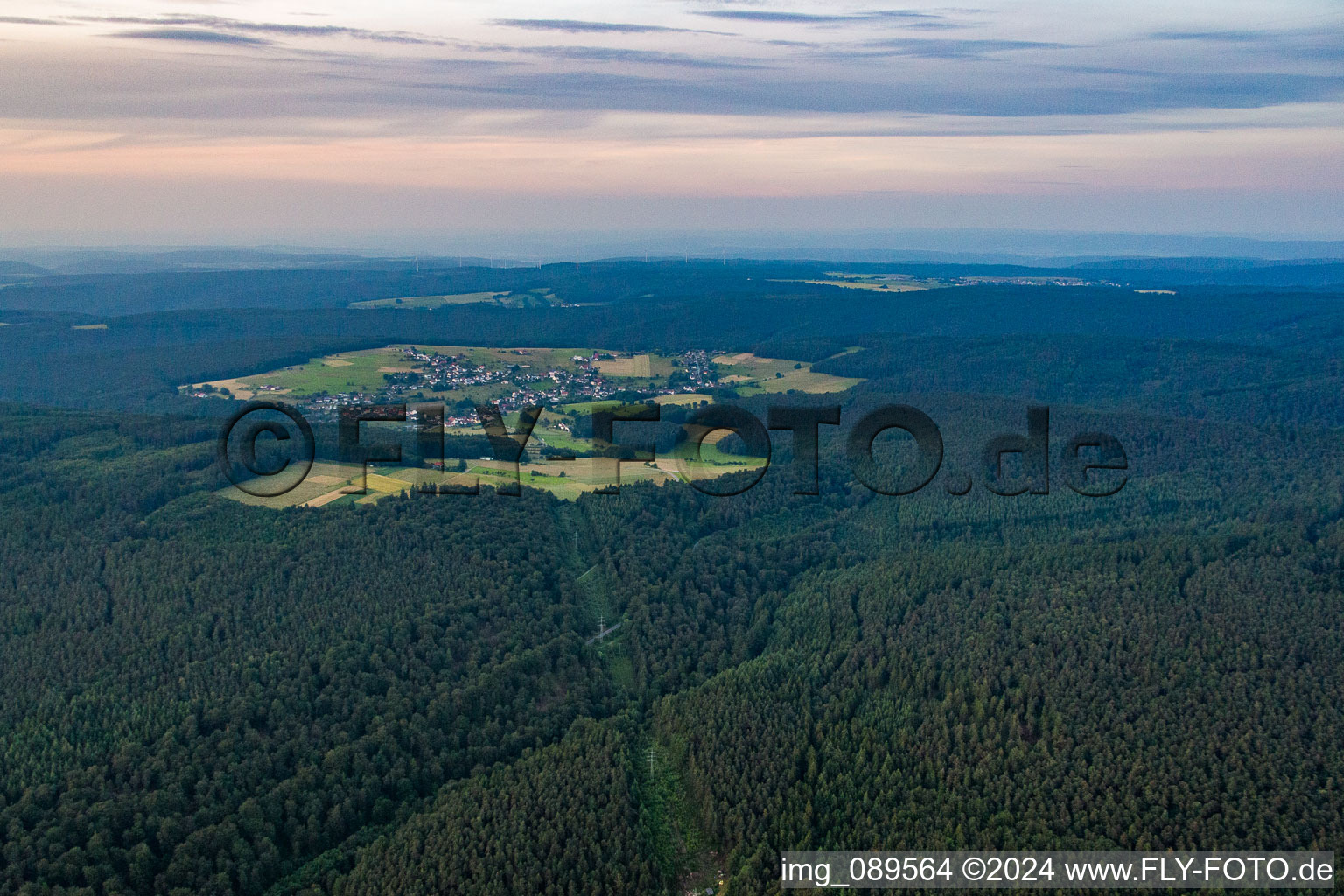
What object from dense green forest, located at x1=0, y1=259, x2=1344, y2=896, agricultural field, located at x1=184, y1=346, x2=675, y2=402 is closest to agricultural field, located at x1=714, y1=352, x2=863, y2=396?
agricultural field, located at x1=184, y1=346, x2=675, y2=402

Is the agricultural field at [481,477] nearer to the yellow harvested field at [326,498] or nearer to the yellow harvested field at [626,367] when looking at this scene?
the yellow harvested field at [326,498]

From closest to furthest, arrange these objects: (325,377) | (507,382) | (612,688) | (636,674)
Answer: (612,688), (636,674), (325,377), (507,382)

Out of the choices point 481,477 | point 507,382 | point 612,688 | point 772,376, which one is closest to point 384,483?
point 481,477

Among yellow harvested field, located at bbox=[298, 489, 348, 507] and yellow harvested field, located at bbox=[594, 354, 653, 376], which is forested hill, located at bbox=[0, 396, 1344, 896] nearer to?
yellow harvested field, located at bbox=[298, 489, 348, 507]

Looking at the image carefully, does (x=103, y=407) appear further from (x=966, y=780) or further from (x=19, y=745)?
(x=966, y=780)

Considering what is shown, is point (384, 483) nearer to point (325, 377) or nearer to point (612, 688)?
point (612, 688)
